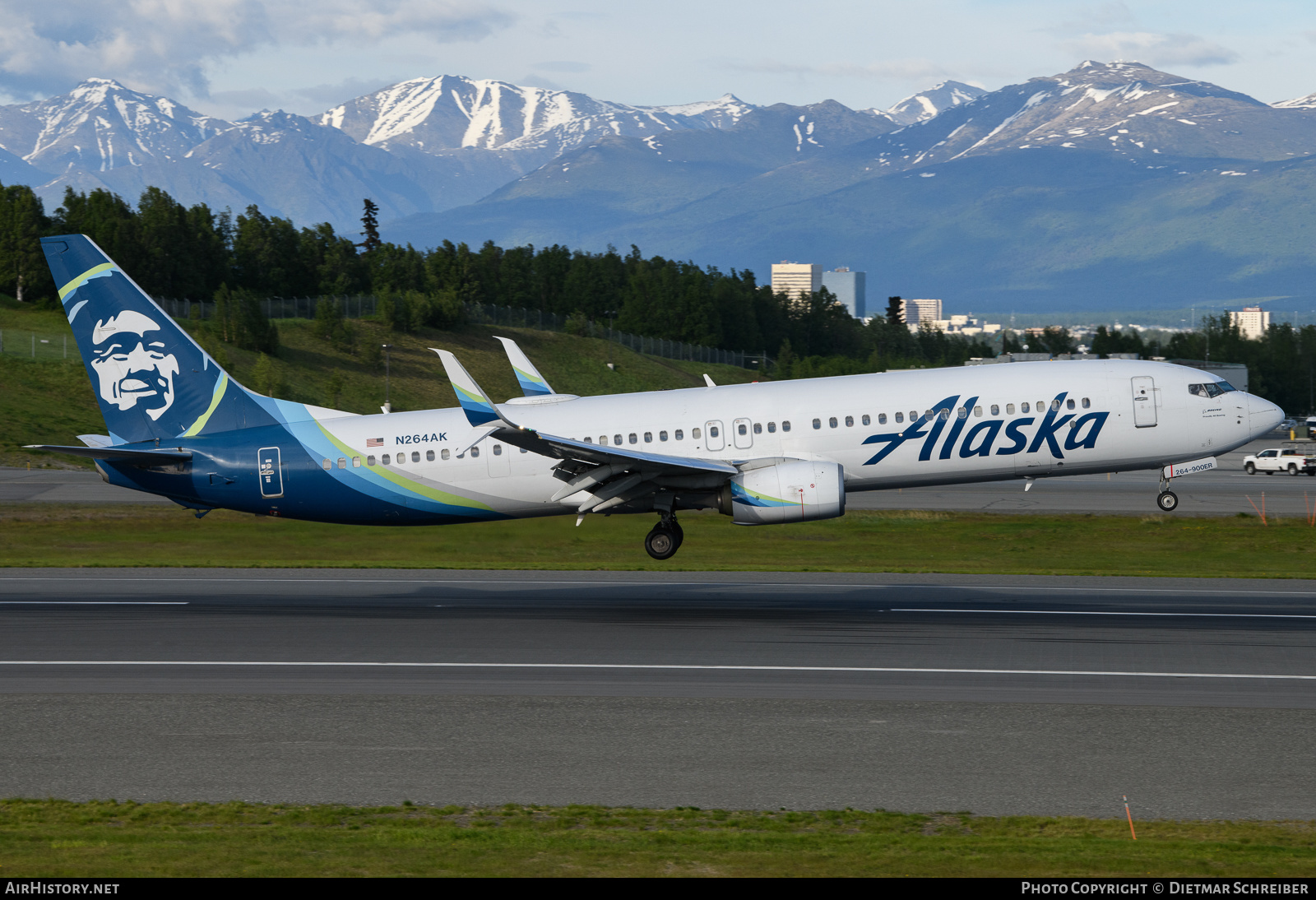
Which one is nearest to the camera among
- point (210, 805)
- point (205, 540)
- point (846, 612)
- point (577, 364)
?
point (210, 805)

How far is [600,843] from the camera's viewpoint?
48.6 ft

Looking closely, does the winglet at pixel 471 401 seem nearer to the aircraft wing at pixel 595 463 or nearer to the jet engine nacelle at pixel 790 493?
the aircraft wing at pixel 595 463

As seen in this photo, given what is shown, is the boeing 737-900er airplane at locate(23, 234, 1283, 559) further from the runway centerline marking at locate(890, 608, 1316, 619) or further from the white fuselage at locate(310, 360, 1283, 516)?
the runway centerline marking at locate(890, 608, 1316, 619)

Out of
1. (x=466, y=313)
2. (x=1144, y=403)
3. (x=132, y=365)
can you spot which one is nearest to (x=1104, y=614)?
(x=1144, y=403)

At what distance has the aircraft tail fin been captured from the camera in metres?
33.8

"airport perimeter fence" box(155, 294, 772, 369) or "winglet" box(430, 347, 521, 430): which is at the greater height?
"airport perimeter fence" box(155, 294, 772, 369)

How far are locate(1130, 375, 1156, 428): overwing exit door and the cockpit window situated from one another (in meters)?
1.21

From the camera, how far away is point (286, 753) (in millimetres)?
19078

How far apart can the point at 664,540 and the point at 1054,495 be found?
142 ft

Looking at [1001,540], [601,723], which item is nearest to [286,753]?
[601,723]

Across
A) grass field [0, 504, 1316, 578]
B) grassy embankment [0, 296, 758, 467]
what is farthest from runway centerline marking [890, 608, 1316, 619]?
grassy embankment [0, 296, 758, 467]

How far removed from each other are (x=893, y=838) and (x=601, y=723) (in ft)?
22.1

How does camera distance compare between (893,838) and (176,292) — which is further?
(176,292)

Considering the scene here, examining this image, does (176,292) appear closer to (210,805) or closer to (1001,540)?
(1001,540)
